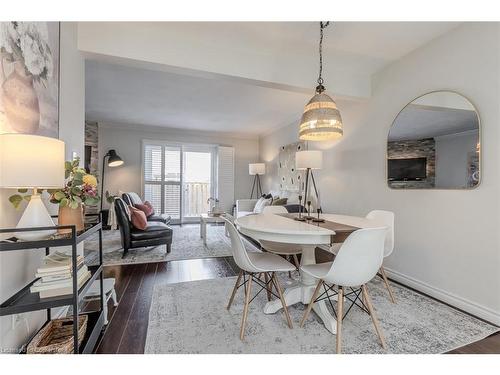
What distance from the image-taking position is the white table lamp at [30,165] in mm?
1033

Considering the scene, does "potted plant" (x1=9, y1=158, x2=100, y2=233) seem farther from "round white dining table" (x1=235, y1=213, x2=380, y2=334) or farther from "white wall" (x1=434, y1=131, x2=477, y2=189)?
"white wall" (x1=434, y1=131, x2=477, y2=189)

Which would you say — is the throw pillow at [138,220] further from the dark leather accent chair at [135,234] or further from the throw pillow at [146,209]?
the throw pillow at [146,209]

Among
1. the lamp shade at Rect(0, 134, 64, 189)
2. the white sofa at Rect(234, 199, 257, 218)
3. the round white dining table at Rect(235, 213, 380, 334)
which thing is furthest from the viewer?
the white sofa at Rect(234, 199, 257, 218)

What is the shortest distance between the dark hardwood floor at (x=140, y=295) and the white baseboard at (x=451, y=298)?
0.70 ft

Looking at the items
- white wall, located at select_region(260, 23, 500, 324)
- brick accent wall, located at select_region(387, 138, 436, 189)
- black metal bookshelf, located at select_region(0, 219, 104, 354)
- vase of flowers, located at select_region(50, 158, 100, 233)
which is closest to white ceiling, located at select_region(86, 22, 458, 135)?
white wall, located at select_region(260, 23, 500, 324)

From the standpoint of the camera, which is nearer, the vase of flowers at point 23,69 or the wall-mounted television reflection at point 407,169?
the vase of flowers at point 23,69

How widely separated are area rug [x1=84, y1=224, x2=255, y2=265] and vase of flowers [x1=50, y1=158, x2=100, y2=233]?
203 centimetres

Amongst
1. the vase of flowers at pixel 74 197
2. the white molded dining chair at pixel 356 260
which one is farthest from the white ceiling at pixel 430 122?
the vase of flowers at pixel 74 197

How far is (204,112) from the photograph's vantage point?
15.6 feet

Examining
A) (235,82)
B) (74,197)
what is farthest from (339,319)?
(235,82)

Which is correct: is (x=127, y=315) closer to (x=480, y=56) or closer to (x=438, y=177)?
(x=438, y=177)

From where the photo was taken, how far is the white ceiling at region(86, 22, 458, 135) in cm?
219

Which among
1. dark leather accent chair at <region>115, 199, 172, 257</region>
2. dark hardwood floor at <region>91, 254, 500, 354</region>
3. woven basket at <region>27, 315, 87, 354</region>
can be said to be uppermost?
dark leather accent chair at <region>115, 199, 172, 257</region>
